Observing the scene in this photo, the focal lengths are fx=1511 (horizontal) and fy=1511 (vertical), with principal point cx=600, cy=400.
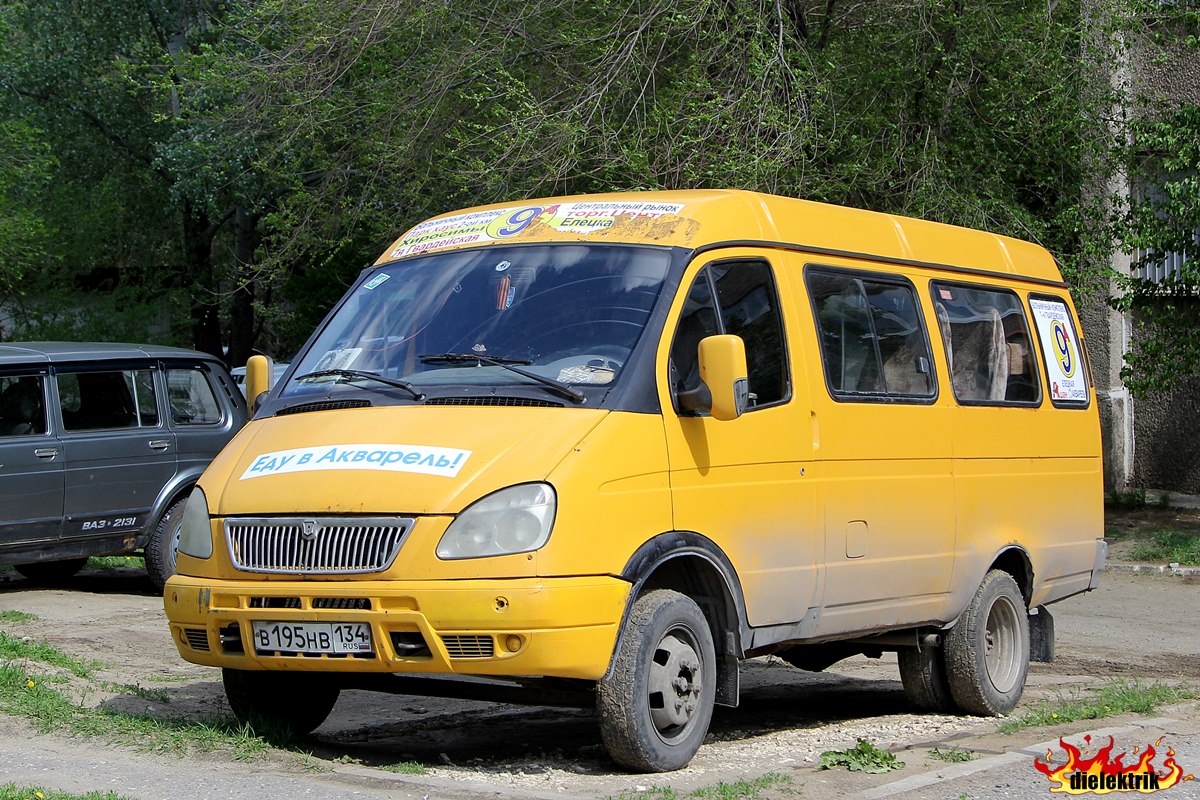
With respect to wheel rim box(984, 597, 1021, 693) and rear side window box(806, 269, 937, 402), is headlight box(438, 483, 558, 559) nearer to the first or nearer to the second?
rear side window box(806, 269, 937, 402)

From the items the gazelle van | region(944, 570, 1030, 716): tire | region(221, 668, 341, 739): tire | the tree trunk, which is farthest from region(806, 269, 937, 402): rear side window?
the tree trunk

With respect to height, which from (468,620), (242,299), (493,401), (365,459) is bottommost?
(468,620)

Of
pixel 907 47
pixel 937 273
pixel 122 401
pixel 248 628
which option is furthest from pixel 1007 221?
pixel 248 628

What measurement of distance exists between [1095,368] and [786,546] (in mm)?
14409

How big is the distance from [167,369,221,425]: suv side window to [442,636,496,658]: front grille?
7.61 m

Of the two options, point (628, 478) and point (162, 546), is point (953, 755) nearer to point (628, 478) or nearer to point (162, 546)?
point (628, 478)

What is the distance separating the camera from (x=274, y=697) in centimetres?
672

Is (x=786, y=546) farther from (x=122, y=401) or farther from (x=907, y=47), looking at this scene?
(x=907, y=47)

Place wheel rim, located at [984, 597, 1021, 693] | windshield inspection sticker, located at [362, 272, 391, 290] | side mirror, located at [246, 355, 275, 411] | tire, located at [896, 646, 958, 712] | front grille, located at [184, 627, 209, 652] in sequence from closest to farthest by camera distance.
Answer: front grille, located at [184, 627, 209, 652] < windshield inspection sticker, located at [362, 272, 391, 290] < side mirror, located at [246, 355, 275, 411] < tire, located at [896, 646, 958, 712] < wheel rim, located at [984, 597, 1021, 693]

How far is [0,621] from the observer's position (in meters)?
10.5

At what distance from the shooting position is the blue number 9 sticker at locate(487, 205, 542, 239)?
22.7ft

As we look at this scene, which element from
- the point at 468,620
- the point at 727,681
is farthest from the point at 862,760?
the point at 468,620

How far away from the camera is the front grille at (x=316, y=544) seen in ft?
18.6

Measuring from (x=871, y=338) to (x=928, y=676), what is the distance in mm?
1906
